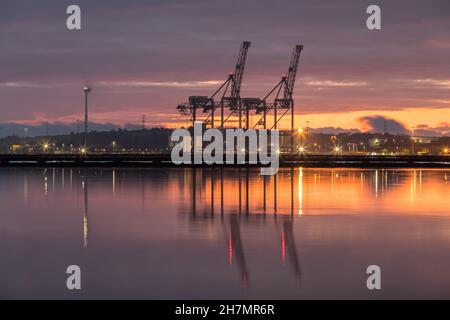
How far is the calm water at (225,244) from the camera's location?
18125mm

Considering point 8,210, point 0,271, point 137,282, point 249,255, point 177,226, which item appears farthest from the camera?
point 8,210

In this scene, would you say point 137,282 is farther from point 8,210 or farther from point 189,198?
point 189,198

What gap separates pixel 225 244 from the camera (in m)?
24.6

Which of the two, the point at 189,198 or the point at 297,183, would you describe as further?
the point at 297,183

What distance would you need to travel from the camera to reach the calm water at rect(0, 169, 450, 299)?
1812 cm

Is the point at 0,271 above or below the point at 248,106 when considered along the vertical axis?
below

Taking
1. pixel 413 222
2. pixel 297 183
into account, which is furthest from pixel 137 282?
pixel 297 183

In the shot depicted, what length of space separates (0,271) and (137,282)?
12.8 ft

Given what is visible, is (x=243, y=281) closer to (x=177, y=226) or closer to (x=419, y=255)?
(x=419, y=255)
